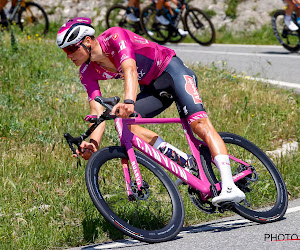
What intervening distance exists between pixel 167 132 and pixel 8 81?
3.42 m

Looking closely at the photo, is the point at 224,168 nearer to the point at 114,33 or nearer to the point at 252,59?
the point at 114,33

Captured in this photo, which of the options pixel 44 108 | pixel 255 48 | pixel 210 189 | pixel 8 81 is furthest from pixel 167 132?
pixel 255 48

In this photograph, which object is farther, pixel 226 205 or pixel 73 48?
pixel 226 205

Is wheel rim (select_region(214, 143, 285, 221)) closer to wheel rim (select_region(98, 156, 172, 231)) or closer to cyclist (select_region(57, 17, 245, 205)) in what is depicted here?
cyclist (select_region(57, 17, 245, 205))

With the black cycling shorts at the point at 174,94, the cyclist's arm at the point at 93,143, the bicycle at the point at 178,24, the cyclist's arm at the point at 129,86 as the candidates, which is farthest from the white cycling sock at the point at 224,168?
the bicycle at the point at 178,24

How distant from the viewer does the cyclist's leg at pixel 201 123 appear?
4.90 m

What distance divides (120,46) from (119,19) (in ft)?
47.4

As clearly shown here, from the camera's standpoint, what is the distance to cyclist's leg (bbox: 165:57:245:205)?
4.90 m

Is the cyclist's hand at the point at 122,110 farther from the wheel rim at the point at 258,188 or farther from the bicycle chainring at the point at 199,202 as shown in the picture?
the wheel rim at the point at 258,188

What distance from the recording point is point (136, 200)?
15.8 feet

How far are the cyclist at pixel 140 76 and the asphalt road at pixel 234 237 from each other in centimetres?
31

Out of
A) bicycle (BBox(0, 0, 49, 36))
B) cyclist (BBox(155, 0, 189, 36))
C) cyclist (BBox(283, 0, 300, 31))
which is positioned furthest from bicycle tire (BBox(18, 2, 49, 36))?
cyclist (BBox(283, 0, 300, 31))

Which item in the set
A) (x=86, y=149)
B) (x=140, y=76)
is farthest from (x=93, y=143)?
(x=140, y=76)

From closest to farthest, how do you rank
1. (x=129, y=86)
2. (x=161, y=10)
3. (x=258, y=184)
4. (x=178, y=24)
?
1. (x=129, y=86)
2. (x=258, y=184)
3. (x=178, y=24)
4. (x=161, y=10)
